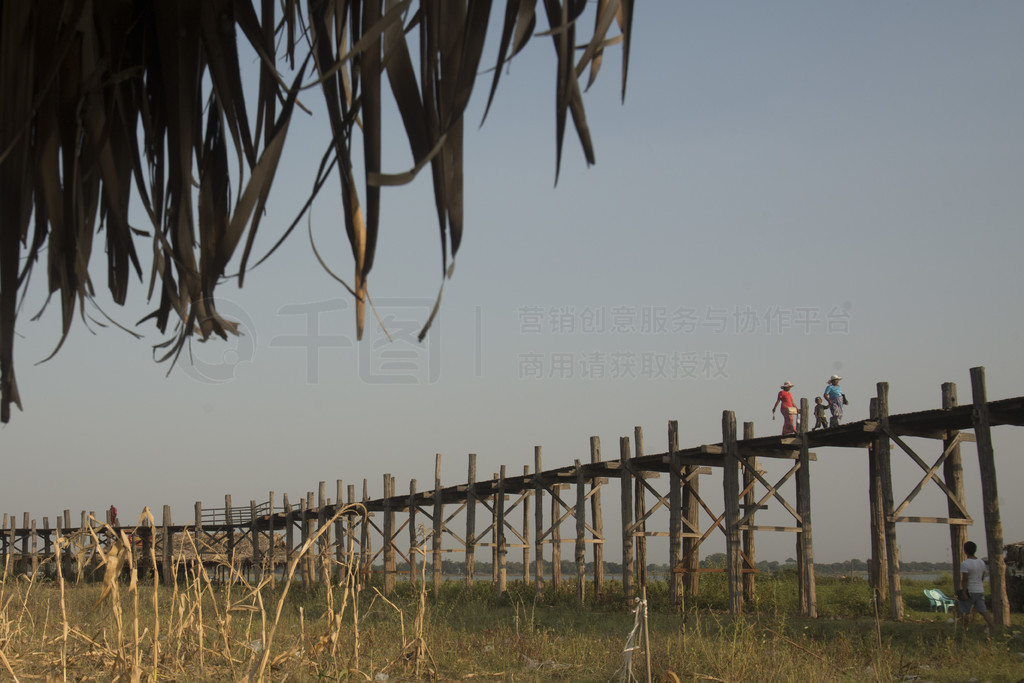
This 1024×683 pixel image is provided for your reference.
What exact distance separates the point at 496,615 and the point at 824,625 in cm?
550

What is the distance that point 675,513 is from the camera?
1673 centimetres

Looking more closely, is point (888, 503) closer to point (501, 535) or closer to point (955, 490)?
point (955, 490)

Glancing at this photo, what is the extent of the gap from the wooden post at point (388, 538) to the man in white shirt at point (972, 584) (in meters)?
14.7

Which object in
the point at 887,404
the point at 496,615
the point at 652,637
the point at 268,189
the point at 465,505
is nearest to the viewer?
the point at 268,189

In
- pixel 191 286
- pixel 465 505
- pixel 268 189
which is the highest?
pixel 268 189

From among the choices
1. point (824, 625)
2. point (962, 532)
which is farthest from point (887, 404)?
point (824, 625)

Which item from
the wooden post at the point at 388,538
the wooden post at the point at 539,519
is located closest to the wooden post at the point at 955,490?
the wooden post at the point at 539,519

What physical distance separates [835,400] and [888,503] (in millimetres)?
3069

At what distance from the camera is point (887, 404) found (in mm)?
13305

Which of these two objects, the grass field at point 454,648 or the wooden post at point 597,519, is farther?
the wooden post at point 597,519

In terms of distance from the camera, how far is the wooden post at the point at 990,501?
11.3m

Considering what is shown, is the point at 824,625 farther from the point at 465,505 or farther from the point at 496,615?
the point at 465,505

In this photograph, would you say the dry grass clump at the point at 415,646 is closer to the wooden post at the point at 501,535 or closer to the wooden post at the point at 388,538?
the wooden post at the point at 501,535

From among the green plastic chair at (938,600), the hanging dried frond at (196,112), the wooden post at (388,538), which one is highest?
the hanging dried frond at (196,112)
